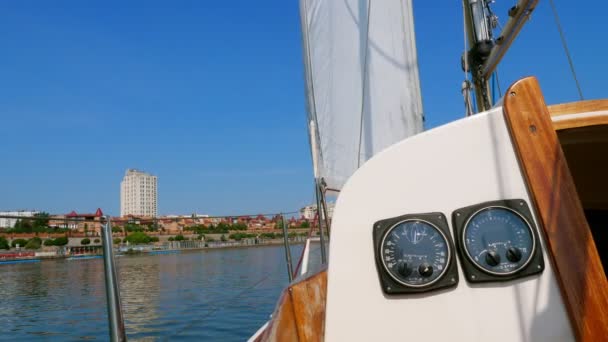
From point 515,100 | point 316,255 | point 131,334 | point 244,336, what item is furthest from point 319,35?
point 131,334

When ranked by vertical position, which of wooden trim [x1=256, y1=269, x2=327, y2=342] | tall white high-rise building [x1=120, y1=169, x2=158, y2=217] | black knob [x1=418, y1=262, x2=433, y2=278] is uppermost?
tall white high-rise building [x1=120, y1=169, x2=158, y2=217]

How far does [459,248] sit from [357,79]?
9.77 ft

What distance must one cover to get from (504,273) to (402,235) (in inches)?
13.5

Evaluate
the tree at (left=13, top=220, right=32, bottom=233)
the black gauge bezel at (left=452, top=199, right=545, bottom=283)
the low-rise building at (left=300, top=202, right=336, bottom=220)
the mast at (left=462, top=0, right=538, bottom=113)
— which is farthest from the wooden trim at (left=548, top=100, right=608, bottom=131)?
the tree at (left=13, top=220, right=32, bottom=233)

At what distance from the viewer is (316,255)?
→ 414 centimetres

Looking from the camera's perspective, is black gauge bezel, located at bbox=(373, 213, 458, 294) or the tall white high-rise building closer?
black gauge bezel, located at bbox=(373, 213, 458, 294)

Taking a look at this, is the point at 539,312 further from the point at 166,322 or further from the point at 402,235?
the point at 166,322

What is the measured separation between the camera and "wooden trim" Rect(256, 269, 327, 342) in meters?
1.74

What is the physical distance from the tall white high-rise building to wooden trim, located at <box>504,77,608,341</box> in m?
146

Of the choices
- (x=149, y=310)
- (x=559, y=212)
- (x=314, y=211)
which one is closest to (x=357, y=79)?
(x=314, y=211)

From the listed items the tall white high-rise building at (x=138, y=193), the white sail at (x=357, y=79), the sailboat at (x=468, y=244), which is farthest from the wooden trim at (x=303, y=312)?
the tall white high-rise building at (x=138, y=193)

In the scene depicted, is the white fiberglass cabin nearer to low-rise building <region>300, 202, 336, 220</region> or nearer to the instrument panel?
the instrument panel

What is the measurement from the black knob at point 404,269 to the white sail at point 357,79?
7.10ft

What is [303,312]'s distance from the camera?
1756 millimetres
